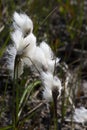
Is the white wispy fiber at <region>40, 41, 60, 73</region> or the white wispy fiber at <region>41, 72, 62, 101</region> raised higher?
the white wispy fiber at <region>40, 41, 60, 73</region>

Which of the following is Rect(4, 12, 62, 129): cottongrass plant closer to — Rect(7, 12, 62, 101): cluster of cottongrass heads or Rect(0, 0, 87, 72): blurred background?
Rect(7, 12, 62, 101): cluster of cottongrass heads

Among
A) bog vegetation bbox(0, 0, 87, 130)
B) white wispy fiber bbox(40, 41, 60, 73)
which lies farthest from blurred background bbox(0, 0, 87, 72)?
white wispy fiber bbox(40, 41, 60, 73)

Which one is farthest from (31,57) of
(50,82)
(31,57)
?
(50,82)

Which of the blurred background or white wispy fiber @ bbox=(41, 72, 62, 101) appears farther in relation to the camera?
the blurred background

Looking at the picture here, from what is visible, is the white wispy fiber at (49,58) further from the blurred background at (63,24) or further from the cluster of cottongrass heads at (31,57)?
the blurred background at (63,24)

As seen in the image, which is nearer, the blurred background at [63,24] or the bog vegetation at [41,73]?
the bog vegetation at [41,73]

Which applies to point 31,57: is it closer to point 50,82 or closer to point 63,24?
point 50,82

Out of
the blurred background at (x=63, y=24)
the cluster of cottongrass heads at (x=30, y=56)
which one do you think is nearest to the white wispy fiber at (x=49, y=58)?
the cluster of cottongrass heads at (x=30, y=56)

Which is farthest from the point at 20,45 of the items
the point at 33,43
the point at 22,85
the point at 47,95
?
the point at 22,85
